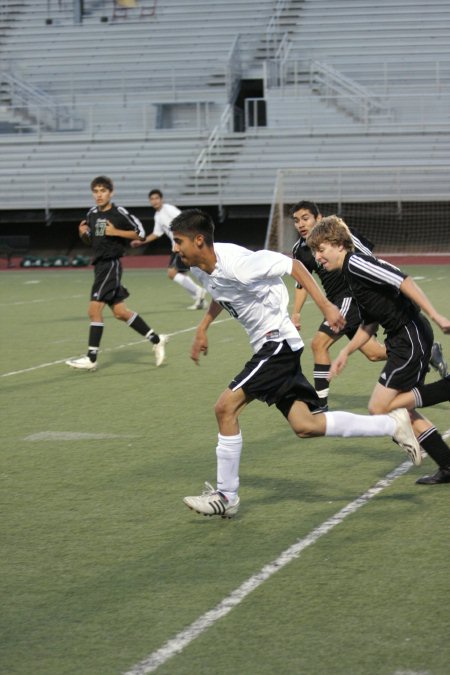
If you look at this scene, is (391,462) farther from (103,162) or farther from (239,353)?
(103,162)

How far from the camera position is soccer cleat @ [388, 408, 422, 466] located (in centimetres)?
587

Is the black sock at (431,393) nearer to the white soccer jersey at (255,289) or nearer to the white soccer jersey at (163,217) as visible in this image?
the white soccer jersey at (255,289)

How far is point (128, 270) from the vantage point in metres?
27.8

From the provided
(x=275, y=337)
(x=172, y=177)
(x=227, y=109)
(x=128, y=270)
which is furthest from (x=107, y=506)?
(x=227, y=109)

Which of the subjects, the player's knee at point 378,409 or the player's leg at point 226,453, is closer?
the player's leg at point 226,453

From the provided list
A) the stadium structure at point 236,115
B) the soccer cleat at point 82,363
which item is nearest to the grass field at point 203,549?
the soccer cleat at point 82,363

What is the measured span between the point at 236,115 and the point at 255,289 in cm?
2916

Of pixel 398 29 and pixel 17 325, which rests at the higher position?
pixel 398 29

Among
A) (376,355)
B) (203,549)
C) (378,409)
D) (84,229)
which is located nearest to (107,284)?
(84,229)

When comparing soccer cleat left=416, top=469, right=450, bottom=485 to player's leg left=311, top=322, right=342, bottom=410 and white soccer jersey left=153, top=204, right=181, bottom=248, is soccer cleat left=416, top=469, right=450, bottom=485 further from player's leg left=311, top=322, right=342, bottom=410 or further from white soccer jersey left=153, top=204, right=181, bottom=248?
white soccer jersey left=153, top=204, right=181, bottom=248

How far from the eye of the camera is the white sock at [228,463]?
230 inches

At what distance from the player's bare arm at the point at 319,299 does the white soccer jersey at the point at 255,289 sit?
2.2 inches

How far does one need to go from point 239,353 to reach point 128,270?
1531 centimetres

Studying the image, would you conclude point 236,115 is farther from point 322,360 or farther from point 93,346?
point 322,360
